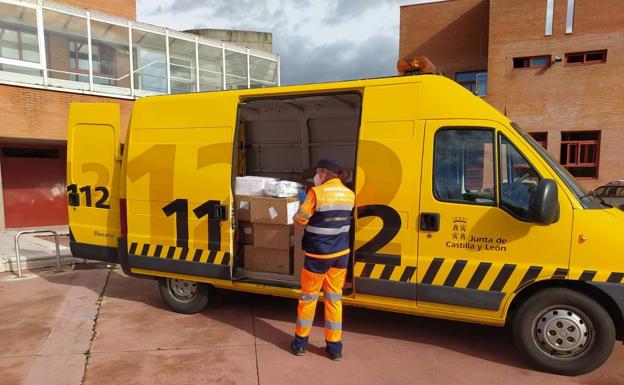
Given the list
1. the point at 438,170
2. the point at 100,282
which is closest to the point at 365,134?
the point at 438,170

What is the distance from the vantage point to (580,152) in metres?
21.0

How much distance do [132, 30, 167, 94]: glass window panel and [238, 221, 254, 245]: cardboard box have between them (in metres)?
11.1

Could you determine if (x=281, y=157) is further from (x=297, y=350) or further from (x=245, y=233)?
(x=297, y=350)

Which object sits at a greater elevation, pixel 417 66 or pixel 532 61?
pixel 532 61

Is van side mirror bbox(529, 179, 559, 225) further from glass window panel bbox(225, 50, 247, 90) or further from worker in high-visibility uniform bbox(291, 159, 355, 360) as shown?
glass window panel bbox(225, 50, 247, 90)

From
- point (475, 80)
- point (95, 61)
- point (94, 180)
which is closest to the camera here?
point (94, 180)

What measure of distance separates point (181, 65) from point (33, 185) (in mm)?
6168

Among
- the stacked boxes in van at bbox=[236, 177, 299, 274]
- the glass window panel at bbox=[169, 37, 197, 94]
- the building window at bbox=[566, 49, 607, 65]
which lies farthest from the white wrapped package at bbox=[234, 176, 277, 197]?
the building window at bbox=[566, 49, 607, 65]

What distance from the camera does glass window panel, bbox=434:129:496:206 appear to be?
3.86 meters

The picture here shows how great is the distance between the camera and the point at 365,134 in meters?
4.19

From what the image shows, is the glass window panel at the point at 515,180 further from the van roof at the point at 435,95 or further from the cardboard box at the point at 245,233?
the cardboard box at the point at 245,233

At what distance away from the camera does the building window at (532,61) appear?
21.1 meters

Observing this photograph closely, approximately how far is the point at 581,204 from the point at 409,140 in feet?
5.00

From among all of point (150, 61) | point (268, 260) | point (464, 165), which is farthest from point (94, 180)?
point (150, 61)
